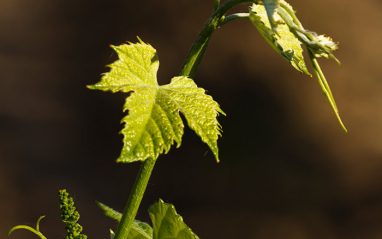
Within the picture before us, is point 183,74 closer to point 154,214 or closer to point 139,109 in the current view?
point 139,109

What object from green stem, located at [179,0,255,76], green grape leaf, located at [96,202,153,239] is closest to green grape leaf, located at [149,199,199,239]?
green grape leaf, located at [96,202,153,239]

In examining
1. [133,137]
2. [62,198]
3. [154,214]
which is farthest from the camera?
[154,214]

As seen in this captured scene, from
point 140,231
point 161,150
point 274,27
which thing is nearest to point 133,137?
point 161,150

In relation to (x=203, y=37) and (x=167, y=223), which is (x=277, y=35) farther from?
(x=167, y=223)

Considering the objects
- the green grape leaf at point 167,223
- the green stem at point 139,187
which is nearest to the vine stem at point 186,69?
the green stem at point 139,187

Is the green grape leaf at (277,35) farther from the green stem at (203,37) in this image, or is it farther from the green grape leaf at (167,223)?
the green grape leaf at (167,223)

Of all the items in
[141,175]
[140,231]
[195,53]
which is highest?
[195,53]
